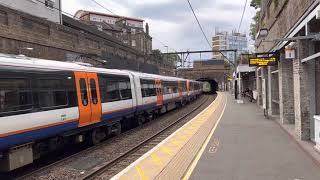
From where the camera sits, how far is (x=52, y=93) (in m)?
11.1

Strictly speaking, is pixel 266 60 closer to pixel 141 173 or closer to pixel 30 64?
pixel 141 173

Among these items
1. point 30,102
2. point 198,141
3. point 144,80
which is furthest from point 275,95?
point 30,102

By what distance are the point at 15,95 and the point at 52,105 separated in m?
1.64

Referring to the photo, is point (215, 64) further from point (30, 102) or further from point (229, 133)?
point (30, 102)

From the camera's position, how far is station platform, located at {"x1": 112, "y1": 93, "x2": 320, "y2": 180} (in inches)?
356

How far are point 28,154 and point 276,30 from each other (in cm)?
1306

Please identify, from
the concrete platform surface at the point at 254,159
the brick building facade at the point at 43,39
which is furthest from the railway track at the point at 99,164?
the brick building facade at the point at 43,39

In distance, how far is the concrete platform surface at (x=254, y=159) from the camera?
8.90 meters

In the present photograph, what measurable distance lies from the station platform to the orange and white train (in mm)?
2377

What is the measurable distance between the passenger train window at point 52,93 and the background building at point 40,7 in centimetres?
1646

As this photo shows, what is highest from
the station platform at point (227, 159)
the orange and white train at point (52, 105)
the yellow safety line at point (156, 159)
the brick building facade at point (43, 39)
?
the brick building facade at point (43, 39)

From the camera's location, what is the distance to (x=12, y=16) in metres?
17.8

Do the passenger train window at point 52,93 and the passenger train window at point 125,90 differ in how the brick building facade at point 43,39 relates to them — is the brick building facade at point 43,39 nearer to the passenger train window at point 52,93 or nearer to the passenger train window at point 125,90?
the passenger train window at point 125,90

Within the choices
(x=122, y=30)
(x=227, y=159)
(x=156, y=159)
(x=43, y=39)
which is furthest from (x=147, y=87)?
(x=122, y=30)
